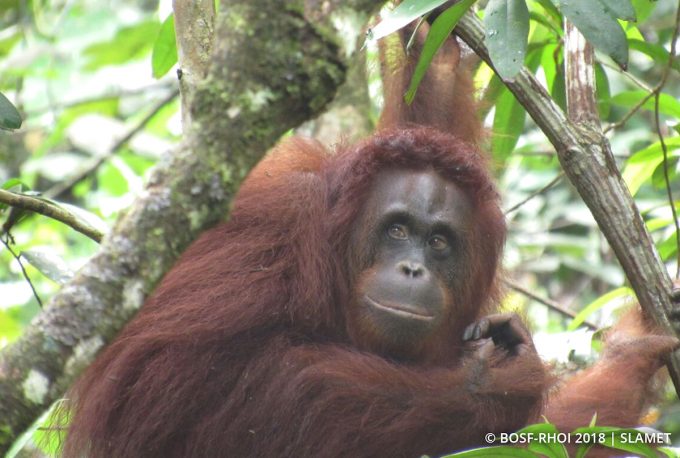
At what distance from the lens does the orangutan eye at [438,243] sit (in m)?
3.52

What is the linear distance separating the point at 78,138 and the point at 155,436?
14.5ft

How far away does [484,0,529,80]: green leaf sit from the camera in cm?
264

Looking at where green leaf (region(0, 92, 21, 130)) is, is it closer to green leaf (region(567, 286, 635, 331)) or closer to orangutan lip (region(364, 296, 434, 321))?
orangutan lip (region(364, 296, 434, 321))

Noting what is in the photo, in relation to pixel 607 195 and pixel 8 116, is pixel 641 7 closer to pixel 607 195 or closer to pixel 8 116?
pixel 607 195

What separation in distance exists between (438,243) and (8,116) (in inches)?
62.7

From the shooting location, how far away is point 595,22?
105 inches

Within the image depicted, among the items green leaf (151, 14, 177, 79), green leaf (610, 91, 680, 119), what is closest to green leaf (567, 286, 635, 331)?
green leaf (610, 91, 680, 119)

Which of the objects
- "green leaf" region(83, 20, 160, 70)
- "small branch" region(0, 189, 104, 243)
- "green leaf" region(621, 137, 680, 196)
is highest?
"green leaf" region(83, 20, 160, 70)

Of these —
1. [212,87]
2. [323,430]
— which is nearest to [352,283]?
[323,430]

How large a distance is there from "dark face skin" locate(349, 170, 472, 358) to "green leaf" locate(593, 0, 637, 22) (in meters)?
1.10

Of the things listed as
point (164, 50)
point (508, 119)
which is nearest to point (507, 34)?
point (508, 119)

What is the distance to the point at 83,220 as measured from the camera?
3.48m

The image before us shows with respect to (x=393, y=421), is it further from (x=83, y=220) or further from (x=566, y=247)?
(x=566, y=247)

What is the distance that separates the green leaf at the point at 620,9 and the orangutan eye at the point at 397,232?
1.17 metres
